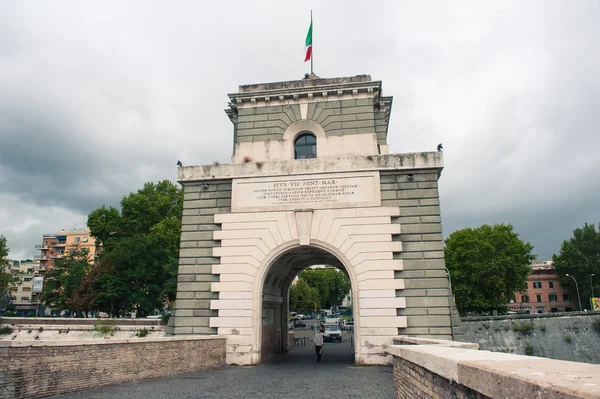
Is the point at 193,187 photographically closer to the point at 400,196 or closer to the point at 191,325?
the point at 191,325

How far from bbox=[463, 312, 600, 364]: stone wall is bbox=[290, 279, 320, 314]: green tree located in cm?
6873

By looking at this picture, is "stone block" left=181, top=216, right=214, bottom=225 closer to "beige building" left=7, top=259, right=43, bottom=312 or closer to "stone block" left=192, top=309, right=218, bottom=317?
"stone block" left=192, top=309, right=218, bottom=317

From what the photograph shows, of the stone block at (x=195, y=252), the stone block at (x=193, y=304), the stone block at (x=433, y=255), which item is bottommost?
the stone block at (x=193, y=304)

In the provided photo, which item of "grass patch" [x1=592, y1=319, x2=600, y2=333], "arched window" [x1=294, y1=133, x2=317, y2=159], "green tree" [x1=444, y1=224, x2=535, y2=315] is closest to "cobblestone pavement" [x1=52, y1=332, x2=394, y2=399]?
"arched window" [x1=294, y1=133, x2=317, y2=159]

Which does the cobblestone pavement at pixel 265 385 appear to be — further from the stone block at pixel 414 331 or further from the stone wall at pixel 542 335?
the stone wall at pixel 542 335

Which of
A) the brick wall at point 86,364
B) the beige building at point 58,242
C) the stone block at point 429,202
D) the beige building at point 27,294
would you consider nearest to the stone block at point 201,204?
the brick wall at point 86,364

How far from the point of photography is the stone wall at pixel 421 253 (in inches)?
624

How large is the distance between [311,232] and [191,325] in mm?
6082

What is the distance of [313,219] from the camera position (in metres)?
17.4

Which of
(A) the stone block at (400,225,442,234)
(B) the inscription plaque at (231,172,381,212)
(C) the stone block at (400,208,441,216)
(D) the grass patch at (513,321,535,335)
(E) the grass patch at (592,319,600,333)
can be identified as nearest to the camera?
(A) the stone block at (400,225,442,234)

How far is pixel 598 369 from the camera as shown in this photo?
9.36 ft

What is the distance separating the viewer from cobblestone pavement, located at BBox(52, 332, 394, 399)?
10203mm

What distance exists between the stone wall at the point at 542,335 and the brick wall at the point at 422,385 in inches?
465

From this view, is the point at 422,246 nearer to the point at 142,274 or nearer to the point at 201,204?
the point at 201,204
